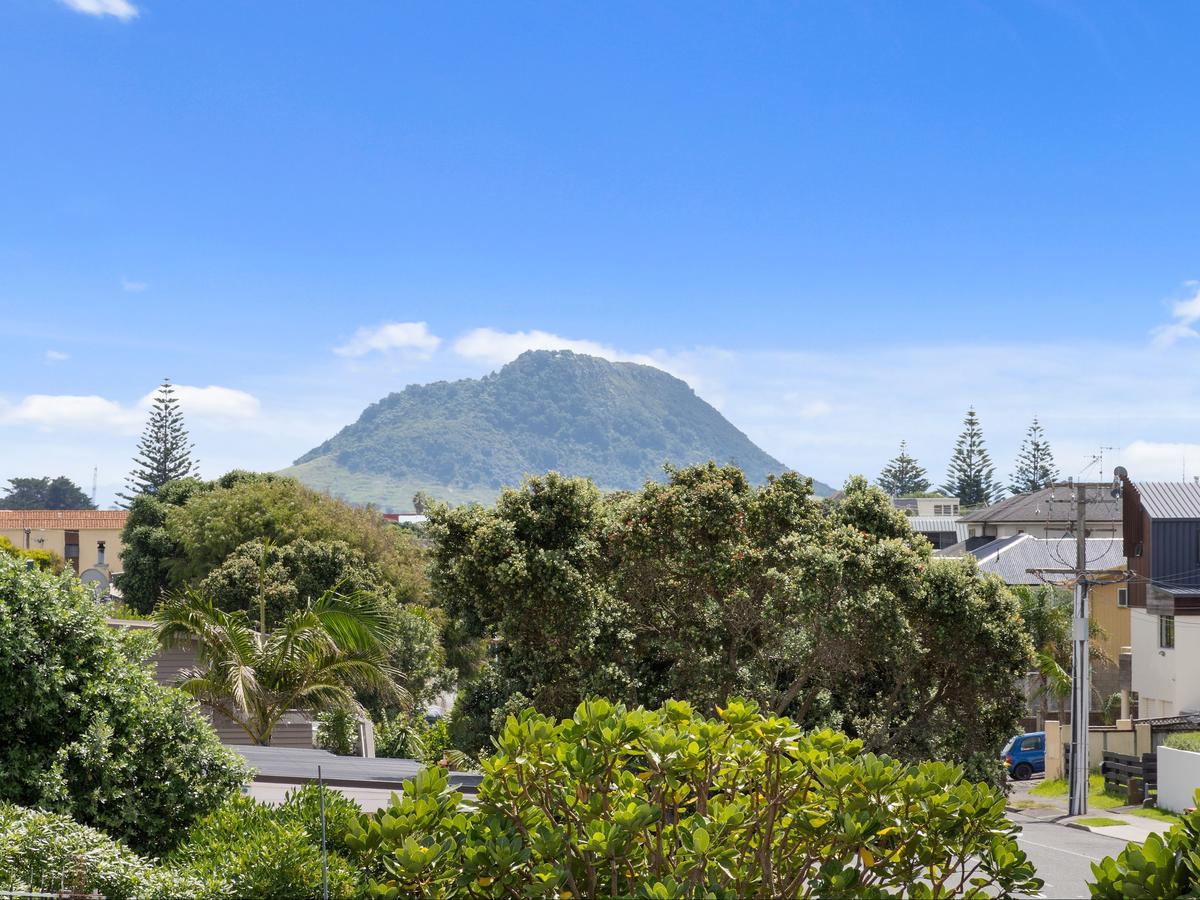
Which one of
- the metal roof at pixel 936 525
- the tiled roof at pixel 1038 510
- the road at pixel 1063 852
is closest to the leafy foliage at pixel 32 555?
the road at pixel 1063 852

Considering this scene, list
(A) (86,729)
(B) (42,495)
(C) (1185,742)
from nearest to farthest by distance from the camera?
(A) (86,729), (C) (1185,742), (B) (42,495)

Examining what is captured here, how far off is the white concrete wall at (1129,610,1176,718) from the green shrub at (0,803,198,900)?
1365 inches

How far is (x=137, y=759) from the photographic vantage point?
25.9 feet

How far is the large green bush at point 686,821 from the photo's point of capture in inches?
221

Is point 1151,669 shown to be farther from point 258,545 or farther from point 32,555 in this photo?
point 32,555

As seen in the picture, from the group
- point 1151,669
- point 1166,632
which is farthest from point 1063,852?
point 1151,669

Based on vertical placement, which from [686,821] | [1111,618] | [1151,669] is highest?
[686,821]

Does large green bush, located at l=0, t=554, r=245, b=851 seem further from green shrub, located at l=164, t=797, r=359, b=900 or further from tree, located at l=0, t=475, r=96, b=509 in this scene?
tree, located at l=0, t=475, r=96, b=509

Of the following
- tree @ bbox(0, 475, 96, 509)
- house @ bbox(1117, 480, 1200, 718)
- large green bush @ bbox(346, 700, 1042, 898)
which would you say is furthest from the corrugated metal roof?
tree @ bbox(0, 475, 96, 509)

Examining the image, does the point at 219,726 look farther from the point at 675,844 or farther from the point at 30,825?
the point at 675,844

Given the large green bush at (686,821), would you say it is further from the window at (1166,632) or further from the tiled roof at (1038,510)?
the tiled roof at (1038,510)

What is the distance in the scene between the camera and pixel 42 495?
15362 centimetres

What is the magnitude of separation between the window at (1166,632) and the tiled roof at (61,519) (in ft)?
255

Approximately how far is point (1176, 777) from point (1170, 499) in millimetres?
12036
